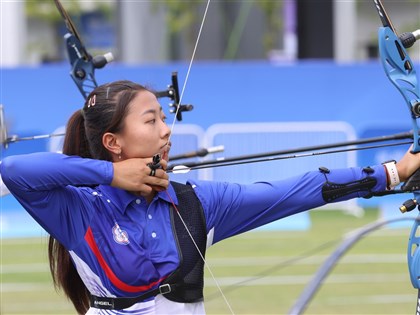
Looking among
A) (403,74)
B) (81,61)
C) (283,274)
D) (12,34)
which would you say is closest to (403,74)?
(403,74)

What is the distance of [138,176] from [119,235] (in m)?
0.21

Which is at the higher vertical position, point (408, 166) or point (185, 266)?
point (408, 166)

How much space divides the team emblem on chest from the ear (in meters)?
0.28

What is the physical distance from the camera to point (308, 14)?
18641mm

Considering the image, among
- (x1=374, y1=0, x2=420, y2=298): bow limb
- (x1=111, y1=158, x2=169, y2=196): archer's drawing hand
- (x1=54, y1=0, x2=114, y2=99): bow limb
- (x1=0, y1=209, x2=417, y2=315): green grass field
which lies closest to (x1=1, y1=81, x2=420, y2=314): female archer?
(x1=111, y1=158, x2=169, y2=196): archer's drawing hand

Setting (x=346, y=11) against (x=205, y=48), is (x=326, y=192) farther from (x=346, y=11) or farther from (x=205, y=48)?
Result: (x=205, y=48)

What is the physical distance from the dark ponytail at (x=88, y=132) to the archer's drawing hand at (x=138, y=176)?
8.6 inches

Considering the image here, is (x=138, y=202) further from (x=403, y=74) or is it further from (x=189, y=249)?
(x=403, y=74)

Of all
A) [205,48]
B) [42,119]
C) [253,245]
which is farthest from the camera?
[205,48]

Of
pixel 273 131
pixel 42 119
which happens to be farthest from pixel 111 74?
pixel 273 131

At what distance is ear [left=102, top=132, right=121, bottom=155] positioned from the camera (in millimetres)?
3779

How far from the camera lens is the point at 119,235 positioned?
3.63 meters

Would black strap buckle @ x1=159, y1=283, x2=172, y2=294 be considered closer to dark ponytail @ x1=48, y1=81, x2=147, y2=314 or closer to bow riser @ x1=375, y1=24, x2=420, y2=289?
dark ponytail @ x1=48, y1=81, x2=147, y2=314

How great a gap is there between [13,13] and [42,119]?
3.78 metres
